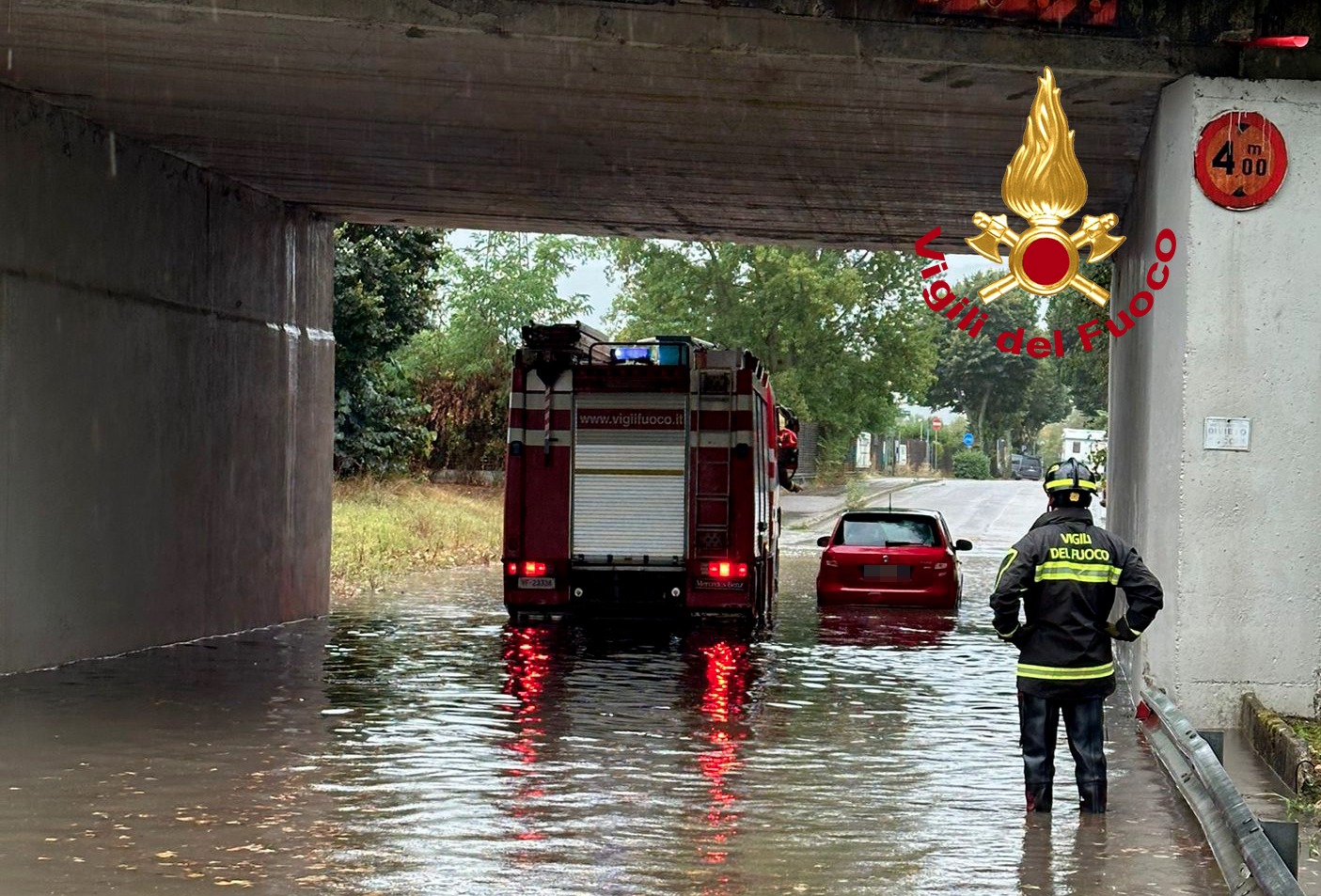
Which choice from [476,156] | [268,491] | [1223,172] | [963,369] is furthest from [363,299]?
[963,369]

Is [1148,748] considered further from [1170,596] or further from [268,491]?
[268,491]

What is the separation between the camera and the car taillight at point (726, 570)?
18.8 metres

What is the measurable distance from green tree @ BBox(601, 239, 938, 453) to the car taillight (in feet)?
132

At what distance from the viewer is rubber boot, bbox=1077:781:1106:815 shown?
9.59 metres

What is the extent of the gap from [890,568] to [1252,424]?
34.4ft

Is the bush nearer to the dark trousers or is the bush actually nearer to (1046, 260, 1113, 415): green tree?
(1046, 260, 1113, 415): green tree

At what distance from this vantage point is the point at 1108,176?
16.5m

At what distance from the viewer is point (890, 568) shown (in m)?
22.9

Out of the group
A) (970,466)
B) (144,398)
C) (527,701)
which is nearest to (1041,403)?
(970,466)

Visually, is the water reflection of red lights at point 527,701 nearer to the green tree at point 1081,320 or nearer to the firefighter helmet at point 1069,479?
the firefighter helmet at point 1069,479

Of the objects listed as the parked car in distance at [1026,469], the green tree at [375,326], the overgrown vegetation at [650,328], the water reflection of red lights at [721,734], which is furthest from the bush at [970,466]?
the water reflection of red lights at [721,734]

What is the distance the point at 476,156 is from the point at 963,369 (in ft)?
371

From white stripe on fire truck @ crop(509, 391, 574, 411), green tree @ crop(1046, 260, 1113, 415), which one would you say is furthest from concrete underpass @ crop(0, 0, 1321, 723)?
green tree @ crop(1046, 260, 1113, 415)

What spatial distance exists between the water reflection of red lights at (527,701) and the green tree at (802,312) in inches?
1566
